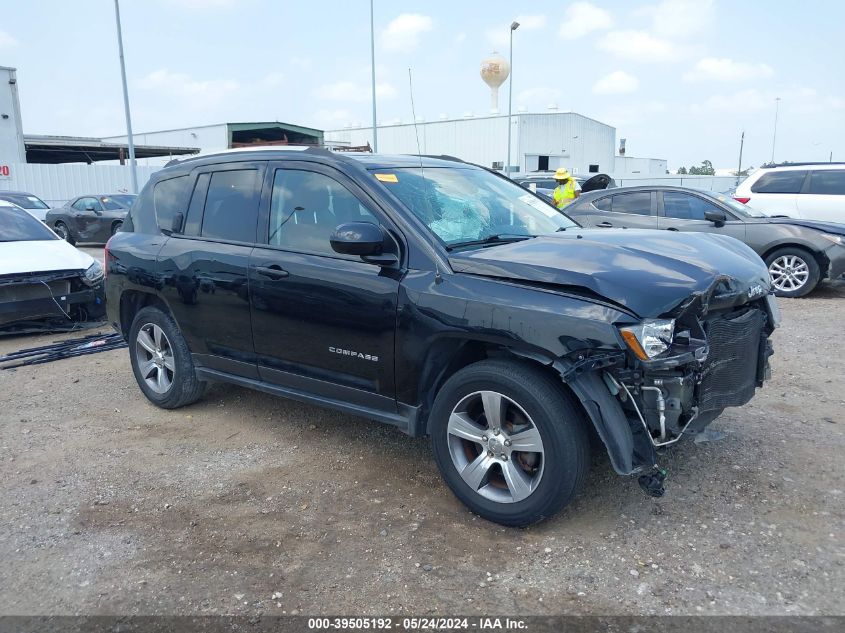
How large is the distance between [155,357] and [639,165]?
62109 mm

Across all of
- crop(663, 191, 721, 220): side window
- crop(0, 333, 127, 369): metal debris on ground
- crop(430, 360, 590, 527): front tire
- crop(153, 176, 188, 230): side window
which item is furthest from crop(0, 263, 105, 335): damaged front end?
crop(663, 191, 721, 220): side window

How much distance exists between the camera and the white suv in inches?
422

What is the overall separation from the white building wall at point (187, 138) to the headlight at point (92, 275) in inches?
1043

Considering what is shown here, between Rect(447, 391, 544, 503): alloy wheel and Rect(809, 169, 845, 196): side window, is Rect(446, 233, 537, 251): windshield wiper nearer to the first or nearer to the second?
Rect(447, 391, 544, 503): alloy wheel

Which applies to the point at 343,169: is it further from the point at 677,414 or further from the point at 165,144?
the point at 165,144

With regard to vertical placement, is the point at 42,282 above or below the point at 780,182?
below

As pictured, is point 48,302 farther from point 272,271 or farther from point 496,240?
point 496,240

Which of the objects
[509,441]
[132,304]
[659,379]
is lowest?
[509,441]

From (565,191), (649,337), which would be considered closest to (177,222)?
(649,337)

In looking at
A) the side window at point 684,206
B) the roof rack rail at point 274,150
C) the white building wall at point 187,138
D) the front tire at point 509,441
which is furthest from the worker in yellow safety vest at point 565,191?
the white building wall at point 187,138

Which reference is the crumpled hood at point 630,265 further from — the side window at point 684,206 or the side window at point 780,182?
the side window at point 780,182

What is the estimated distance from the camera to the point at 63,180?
28.4 m

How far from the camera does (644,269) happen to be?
312cm

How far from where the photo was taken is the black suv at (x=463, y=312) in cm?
298
